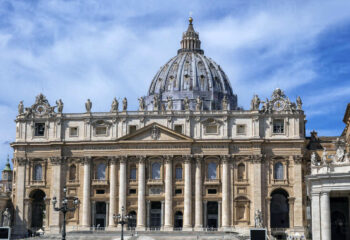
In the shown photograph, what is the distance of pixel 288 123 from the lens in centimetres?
9569

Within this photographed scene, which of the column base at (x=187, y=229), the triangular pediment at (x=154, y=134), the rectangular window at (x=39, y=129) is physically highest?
the rectangular window at (x=39, y=129)

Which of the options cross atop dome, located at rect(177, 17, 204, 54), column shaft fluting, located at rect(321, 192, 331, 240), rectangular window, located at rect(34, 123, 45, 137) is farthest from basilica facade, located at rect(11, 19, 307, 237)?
cross atop dome, located at rect(177, 17, 204, 54)

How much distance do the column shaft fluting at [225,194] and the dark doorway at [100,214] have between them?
17474mm

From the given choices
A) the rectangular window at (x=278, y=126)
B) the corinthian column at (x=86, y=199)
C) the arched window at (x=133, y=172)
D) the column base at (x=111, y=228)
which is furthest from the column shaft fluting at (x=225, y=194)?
the corinthian column at (x=86, y=199)

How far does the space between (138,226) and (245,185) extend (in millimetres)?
16124

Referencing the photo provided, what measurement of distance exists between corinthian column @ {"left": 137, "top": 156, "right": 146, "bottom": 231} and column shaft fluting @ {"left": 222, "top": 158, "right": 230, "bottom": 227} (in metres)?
11.2

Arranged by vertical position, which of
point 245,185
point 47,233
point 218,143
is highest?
point 218,143

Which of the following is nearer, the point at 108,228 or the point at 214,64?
the point at 108,228

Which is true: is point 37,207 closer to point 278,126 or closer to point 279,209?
point 279,209

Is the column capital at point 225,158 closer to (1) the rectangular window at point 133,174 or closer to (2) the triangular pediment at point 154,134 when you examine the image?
(2) the triangular pediment at point 154,134

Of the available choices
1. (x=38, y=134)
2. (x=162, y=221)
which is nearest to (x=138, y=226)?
(x=162, y=221)

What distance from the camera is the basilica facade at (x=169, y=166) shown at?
309ft

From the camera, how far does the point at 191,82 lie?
13400cm

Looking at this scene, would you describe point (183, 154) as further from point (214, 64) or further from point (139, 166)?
point (214, 64)
